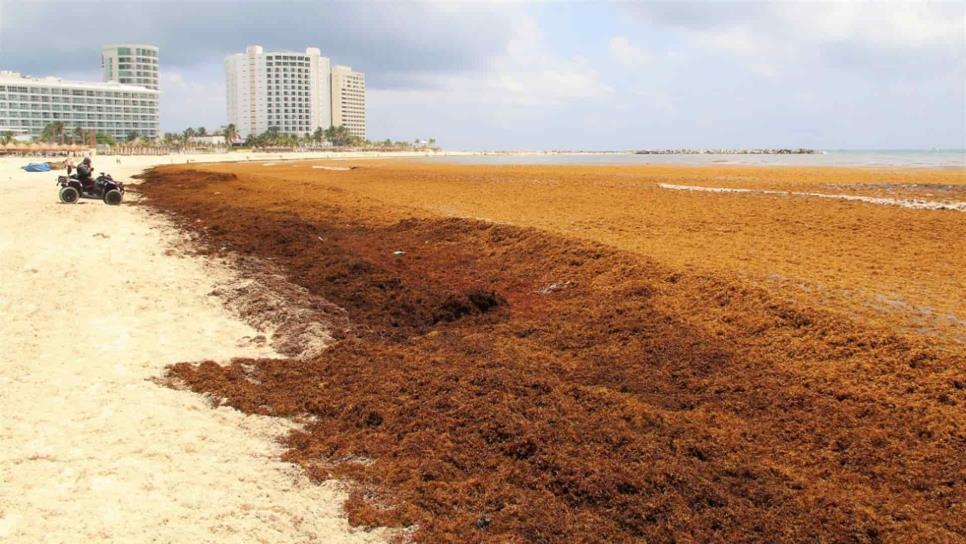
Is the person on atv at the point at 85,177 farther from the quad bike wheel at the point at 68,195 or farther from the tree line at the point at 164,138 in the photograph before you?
the tree line at the point at 164,138

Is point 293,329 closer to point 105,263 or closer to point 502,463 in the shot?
point 502,463

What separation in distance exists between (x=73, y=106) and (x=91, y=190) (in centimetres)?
15950

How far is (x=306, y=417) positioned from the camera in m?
6.82

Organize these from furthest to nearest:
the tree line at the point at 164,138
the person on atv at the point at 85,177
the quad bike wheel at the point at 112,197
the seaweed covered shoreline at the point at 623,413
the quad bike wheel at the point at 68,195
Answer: the tree line at the point at 164,138
the person on atv at the point at 85,177
the quad bike wheel at the point at 112,197
the quad bike wheel at the point at 68,195
the seaweed covered shoreline at the point at 623,413

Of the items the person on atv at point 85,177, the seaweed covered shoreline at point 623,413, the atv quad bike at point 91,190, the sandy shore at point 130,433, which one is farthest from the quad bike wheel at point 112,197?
the seaweed covered shoreline at point 623,413

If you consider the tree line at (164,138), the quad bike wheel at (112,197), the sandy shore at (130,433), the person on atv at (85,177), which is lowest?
the sandy shore at (130,433)

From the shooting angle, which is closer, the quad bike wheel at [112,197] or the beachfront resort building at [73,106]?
the quad bike wheel at [112,197]

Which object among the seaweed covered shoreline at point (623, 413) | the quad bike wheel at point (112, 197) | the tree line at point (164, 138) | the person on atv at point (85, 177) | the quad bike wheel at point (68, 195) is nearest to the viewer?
the seaweed covered shoreline at point (623, 413)

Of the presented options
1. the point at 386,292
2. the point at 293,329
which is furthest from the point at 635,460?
the point at 386,292

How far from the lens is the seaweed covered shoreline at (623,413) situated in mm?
4777

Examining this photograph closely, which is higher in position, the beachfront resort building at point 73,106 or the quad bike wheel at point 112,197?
the beachfront resort building at point 73,106

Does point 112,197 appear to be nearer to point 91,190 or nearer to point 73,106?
point 91,190

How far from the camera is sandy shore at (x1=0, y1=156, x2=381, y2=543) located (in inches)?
188

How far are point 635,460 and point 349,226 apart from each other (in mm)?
14486
